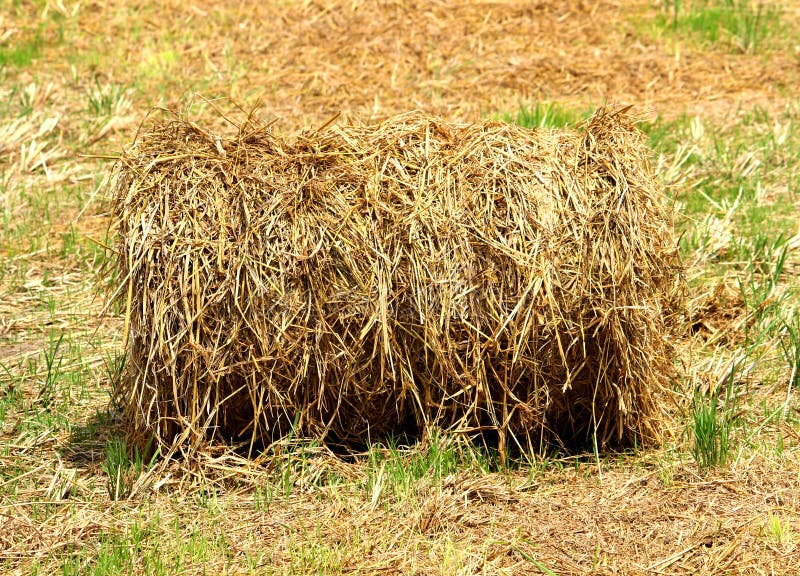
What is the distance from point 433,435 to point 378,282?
0.66 m

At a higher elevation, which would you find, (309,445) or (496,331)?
(496,331)

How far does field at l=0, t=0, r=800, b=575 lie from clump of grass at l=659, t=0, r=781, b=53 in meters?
0.03

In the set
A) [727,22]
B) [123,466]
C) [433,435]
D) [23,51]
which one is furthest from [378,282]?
[727,22]

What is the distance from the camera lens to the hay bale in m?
3.91

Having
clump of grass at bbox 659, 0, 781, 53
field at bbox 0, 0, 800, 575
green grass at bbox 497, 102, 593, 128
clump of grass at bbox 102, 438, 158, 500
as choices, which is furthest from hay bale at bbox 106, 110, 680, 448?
clump of grass at bbox 659, 0, 781, 53

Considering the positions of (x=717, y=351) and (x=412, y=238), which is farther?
(x=717, y=351)

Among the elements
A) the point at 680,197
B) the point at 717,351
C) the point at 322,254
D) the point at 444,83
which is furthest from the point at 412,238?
the point at 444,83

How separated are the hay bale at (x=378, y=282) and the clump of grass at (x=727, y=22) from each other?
19.1 feet

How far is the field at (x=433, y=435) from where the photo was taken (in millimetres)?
3621

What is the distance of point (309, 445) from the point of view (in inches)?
162

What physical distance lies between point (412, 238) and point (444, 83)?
4785mm

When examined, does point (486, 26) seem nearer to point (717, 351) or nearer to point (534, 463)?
point (717, 351)

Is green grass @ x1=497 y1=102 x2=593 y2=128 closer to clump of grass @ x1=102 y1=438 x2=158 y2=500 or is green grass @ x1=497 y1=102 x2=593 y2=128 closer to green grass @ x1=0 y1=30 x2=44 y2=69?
clump of grass @ x1=102 y1=438 x2=158 y2=500

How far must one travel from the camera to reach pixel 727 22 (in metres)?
9.48
